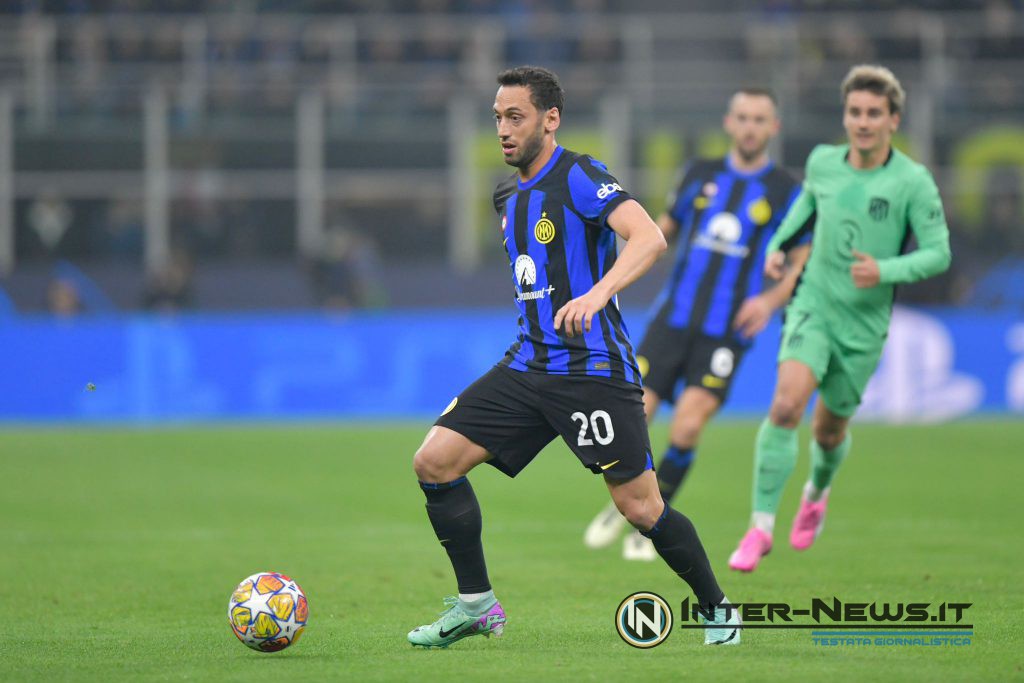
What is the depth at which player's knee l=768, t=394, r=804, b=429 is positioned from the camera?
816 centimetres

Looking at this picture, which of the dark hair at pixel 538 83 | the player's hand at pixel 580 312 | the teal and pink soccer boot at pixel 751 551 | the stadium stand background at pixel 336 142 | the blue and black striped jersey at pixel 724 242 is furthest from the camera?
the stadium stand background at pixel 336 142

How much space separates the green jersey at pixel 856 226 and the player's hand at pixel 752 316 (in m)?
0.66

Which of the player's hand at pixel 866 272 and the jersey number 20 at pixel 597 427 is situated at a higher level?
the player's hand at pixel 866 272

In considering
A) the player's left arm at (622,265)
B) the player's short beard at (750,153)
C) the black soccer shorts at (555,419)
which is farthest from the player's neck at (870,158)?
the black soccer shorts at (555,419)

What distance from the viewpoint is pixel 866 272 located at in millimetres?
7625

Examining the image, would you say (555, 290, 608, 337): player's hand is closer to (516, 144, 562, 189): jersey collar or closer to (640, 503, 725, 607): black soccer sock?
(516, 144, 562, 189): jersey collar

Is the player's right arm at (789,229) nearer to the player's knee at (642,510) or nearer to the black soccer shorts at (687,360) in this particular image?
the black soccer shorts at (687,360)

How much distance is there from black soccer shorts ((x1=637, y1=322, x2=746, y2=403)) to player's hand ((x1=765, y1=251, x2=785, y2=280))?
1.04 m

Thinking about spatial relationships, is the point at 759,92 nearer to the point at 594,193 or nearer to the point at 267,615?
the point at 594,193

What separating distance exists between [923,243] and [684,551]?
259 centimetres

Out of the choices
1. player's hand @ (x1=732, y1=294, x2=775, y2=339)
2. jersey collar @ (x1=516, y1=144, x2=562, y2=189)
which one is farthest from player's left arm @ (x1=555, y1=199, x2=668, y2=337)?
player's hand @ (x1=732, y1=294, x2=775, y2=339)

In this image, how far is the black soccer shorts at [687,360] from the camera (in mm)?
9250

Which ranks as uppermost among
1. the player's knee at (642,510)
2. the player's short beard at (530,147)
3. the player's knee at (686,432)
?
the player's short beard at (530,147)

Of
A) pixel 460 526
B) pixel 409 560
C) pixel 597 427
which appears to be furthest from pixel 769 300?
pixel 460 526
